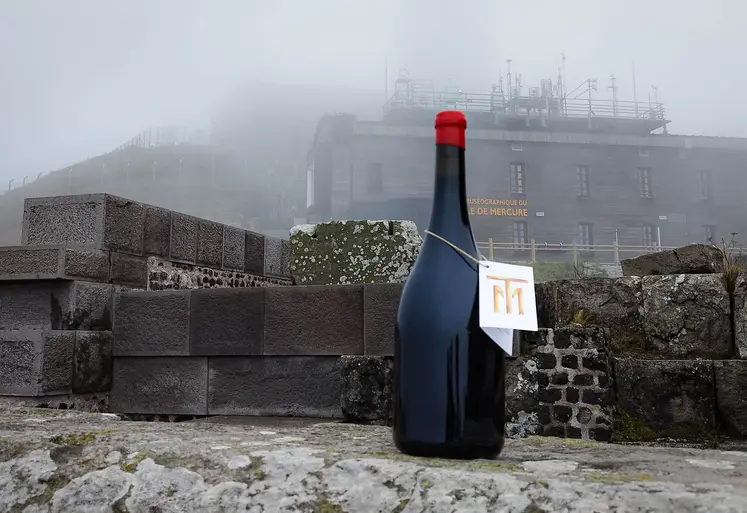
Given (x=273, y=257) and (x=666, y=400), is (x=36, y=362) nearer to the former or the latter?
(x=273, y=257)

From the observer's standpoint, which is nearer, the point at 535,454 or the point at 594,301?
the point at 535,454

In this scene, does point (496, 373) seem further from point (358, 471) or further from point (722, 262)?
point (722, 262)

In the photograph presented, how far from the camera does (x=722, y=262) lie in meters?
4.98

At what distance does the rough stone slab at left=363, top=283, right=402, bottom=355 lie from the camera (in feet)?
12.4

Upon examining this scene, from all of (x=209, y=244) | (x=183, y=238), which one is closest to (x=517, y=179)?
(x=209, y=244)

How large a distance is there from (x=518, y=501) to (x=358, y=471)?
209mm

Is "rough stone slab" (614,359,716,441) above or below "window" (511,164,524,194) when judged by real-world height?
below

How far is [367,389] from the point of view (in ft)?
12.0

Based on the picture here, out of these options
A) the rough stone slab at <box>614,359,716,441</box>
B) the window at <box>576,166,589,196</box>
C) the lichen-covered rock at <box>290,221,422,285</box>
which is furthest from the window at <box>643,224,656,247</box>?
the lichen-covered rock at <box>290,221,422,285</box>

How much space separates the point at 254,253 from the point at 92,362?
2.00 metres

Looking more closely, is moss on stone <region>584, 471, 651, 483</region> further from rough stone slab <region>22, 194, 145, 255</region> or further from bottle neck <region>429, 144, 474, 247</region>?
rough stone slab <region>22, 194, 145, 255</region>

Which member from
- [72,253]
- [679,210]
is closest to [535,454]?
[72,253]

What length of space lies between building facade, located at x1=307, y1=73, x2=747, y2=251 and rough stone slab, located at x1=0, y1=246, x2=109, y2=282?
27.1m

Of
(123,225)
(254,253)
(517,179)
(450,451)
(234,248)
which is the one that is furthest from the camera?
(517,179)
